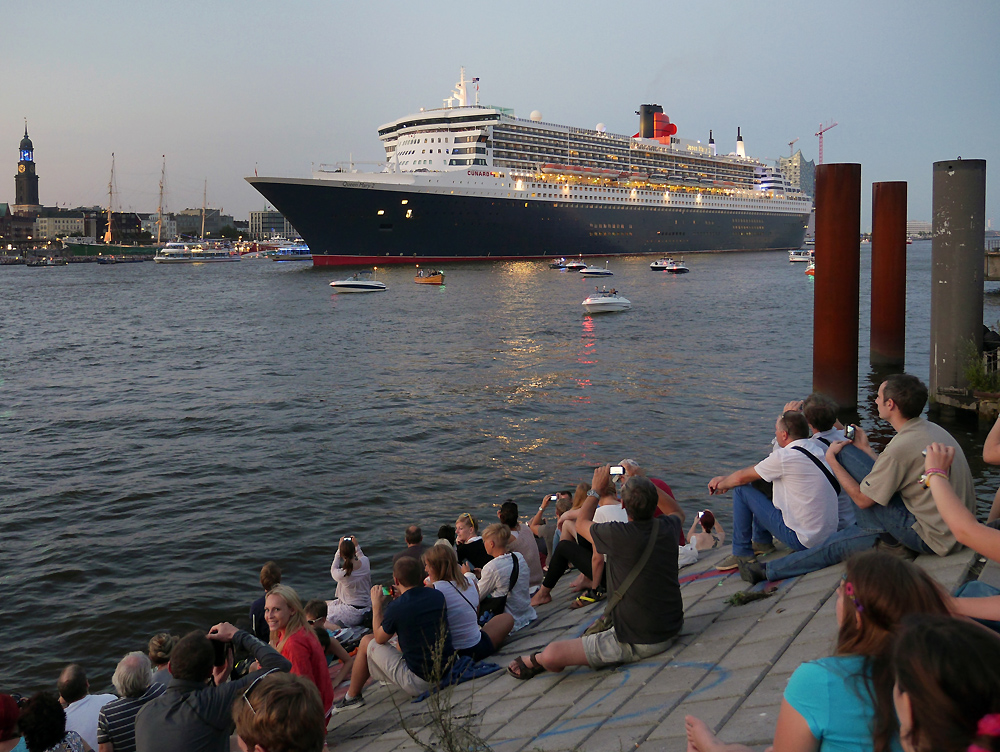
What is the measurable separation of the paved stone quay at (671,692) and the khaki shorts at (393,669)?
0.13 metres

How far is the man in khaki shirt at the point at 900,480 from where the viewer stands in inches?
172

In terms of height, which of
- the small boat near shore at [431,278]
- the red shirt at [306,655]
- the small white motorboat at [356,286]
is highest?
the small boat near shore at [431,278]

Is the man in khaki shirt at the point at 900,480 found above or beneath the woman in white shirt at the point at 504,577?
above

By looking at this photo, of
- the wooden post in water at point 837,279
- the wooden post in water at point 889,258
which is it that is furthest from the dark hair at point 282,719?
the wooden post in water at point 889,258

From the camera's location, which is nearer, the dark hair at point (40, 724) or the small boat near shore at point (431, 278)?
the dark hair at point (40, 724)

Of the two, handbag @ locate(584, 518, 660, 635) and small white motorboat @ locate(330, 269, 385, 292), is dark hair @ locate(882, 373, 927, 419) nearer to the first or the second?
handbag @ locate(584, 518, 660, 635)

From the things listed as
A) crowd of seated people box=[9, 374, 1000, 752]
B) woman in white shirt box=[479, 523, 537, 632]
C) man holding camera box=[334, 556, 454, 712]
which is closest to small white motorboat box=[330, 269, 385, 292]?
crowd of seated people box=[9, 374, 1000, 752]

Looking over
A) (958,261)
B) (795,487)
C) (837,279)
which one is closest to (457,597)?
(795,487)

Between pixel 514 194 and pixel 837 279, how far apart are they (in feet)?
195

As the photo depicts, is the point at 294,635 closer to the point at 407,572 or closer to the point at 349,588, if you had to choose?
the point at 407,572

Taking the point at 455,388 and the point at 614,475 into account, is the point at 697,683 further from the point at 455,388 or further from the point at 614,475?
the point at 455,388

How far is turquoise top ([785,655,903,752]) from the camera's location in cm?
227

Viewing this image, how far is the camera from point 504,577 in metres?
6.11

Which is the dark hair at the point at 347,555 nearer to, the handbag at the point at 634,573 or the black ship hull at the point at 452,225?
the handbag at the point at 634,573
